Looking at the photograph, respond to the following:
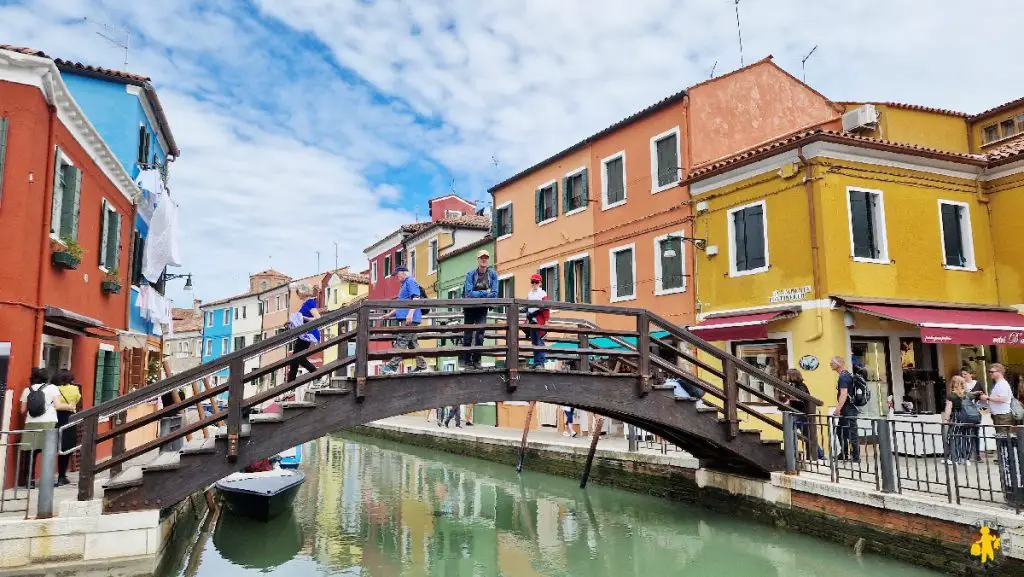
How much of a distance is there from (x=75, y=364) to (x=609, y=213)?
13.5 metres

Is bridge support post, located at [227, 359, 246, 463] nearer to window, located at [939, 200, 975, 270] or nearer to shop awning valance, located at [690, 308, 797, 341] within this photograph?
shop awning valance, located at [690, 308, 797, 341]

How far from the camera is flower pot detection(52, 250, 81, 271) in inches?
411

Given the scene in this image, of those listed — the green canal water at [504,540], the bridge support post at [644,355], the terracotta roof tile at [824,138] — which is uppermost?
the terracotta roof tile at [824,138]

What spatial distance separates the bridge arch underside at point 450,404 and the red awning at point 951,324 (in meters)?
3.95

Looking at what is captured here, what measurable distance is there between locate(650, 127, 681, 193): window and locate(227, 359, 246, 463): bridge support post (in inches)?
494

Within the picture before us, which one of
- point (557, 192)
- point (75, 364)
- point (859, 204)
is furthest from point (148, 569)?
point (557, 192)

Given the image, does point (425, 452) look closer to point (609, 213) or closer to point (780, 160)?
point (609, 213)

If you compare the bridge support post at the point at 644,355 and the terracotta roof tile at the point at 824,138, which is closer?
the bridge support post at the point at 644,355

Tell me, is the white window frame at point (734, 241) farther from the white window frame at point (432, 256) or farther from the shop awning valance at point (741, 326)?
the white window frame at point (432, 256)

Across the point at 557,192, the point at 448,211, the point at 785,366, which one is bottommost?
the point at 785,366

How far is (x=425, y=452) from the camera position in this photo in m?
25.0

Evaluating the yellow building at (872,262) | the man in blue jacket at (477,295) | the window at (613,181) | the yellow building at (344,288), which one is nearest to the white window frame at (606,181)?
the window at (613,181)

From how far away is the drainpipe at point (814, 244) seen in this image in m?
14.0

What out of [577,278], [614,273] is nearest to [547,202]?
[577,278]
